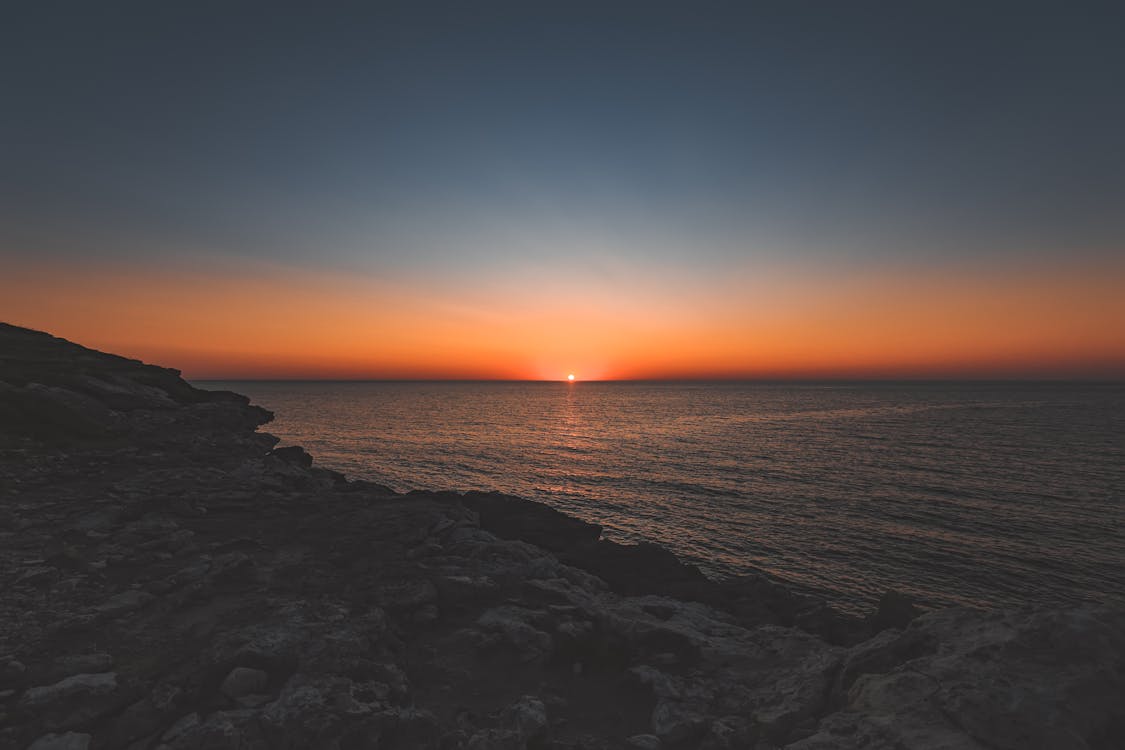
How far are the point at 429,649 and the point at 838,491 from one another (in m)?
49.0

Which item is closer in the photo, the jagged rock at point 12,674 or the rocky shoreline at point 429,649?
the rocky shoreline at point 429,649

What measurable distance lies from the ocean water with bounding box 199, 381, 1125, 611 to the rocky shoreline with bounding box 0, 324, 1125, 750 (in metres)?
14.5

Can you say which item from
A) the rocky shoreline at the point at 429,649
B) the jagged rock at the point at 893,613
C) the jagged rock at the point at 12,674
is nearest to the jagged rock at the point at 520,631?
the rocky shoreline at the point at 429,649

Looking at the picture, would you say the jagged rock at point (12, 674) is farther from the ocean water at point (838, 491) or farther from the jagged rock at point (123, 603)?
the ocean water at point (838, 491)

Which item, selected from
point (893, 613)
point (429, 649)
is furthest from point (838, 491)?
point (429, 649)

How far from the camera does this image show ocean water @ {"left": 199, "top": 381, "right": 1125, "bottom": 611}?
3098cm

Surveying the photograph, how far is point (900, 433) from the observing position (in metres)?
98.2

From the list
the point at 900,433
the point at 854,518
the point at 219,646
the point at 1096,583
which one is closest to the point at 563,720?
the point at 219,646

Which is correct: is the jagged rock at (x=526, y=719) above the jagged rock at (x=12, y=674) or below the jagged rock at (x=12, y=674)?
below

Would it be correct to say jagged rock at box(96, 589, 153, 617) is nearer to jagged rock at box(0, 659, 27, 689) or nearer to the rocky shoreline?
the rocky shoreline

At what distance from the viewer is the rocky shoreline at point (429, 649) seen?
8938 millimetres

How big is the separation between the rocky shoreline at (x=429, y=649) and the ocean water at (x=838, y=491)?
1450cm

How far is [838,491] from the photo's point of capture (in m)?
50.4

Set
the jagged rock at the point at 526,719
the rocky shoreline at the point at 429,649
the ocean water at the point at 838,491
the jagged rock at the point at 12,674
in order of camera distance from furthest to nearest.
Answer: the ocean water at the point at 838,491 < the jagged rock at the point at 526,719 < the jagged rock at the point at 12,674 < the rocky shoreline at the point at 429,649
